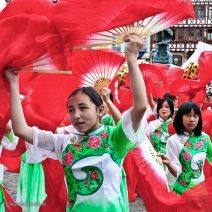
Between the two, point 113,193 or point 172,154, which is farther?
point 172,154

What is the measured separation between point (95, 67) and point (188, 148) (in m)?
1.05

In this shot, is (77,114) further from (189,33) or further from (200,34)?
(200,34)

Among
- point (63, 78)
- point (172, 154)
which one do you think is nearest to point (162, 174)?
point (172, 154)

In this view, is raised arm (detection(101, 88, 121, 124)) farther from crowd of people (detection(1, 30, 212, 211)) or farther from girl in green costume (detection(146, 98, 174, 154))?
girl in green costume (detection(146, 98, 174, 154))

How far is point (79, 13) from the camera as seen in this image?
311 centimetres

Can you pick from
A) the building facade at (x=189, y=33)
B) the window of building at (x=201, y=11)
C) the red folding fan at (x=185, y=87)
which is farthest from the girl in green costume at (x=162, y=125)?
the window of building at (x=201, y=11)

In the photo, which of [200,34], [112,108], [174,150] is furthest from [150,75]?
[200,34]

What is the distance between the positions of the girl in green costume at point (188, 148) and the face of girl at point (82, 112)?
6.16 ft

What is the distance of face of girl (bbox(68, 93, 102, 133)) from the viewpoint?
3104 mm

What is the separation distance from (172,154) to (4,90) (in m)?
2.27

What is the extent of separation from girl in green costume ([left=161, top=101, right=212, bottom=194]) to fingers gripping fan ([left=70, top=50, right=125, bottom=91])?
739 mm

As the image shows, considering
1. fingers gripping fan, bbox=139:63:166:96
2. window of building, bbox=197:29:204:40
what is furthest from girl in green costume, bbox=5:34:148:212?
window of building, bbox=197:29:204:40

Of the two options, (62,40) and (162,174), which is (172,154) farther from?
(62,40)

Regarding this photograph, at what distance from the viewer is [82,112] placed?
311cm
